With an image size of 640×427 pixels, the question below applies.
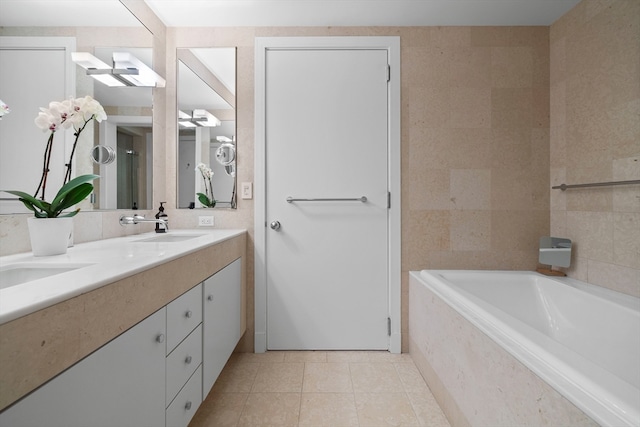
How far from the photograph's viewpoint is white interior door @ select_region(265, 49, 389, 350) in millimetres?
2162

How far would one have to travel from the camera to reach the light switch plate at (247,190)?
7.17 ft

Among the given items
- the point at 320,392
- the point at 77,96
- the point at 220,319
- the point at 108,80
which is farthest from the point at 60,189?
the point at 320,392

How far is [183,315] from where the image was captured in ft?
4.01

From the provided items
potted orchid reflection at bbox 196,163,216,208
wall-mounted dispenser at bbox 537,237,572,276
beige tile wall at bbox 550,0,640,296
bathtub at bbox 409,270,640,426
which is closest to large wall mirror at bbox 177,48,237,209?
potted orchid reflection at bbox 196,163,216,208

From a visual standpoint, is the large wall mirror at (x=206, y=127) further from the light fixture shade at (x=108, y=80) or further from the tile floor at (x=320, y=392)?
the tile floor at (x=320, y=392)

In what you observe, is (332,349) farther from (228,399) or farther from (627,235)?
(627,235)

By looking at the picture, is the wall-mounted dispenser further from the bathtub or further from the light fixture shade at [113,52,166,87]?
the light fixture shade at [113,52,166,87]

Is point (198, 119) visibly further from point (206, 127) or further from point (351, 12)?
point (351, 12)

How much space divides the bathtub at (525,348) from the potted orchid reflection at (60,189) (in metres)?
1.59

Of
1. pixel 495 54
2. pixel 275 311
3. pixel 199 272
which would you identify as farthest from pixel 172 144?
pixel 495 54

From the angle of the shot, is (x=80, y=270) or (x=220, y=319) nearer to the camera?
(x=80, y=270)

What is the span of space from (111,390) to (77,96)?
125cm

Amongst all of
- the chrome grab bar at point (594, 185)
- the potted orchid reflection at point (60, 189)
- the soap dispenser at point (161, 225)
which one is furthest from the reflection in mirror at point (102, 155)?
the chrome grab bar at point (594, 185)

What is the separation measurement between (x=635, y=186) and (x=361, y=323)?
1679 millimetres
